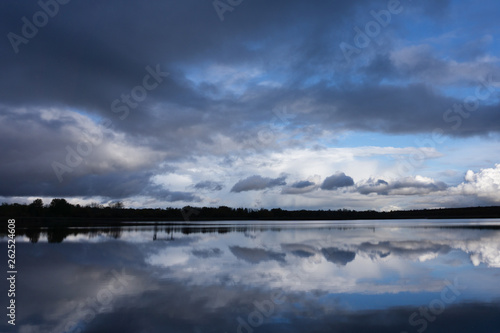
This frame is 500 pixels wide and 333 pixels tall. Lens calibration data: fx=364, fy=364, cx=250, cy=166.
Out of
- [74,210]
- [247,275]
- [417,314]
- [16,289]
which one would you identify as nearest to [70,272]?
[16,289]

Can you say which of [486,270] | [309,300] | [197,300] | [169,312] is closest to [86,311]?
[169,312]

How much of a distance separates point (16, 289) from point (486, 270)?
21343mm

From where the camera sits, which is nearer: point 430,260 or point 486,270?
point 486,270

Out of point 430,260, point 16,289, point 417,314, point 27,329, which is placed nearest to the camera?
point 27,329

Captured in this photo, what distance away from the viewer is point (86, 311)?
449 inches

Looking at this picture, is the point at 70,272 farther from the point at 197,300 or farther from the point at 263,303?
the point at 263,303

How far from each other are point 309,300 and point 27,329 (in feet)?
28.0

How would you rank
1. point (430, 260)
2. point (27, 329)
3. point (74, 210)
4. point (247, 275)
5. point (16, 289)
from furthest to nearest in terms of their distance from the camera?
1. point (74, 210)
2. point (430, 260)
3. point (247, 275)
4. point (16, 289)
5. point (27, 329)

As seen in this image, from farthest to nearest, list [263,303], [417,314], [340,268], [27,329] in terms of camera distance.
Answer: [340,268], [263,303], [417,314], [27,329]

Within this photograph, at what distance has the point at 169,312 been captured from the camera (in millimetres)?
11148

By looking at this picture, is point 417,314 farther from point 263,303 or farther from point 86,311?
point 86,311

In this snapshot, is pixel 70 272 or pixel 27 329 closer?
pixel 27 329

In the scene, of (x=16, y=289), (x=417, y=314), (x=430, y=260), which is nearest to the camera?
(x=417, y=314)

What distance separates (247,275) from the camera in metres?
17.1
